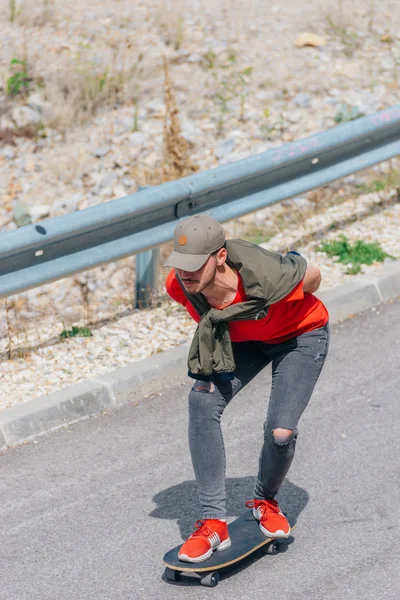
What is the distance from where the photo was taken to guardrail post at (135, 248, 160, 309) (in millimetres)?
7125

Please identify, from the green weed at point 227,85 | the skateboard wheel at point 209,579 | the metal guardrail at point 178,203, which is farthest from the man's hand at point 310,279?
the green weed at point 227,85

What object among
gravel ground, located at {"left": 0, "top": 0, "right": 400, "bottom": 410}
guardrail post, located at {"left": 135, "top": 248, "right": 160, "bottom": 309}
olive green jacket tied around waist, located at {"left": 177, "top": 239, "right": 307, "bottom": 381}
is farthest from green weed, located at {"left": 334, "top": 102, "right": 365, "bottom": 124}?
olive green jacket tied around waist, located at {"left": 177, "top": 239, "right": 307, "bottom": 381}

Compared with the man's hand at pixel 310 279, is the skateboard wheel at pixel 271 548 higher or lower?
lower

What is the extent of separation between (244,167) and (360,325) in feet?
4.74

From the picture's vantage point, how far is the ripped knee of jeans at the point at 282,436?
171 inches

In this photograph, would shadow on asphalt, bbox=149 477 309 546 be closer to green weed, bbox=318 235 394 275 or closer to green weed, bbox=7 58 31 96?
green weed, bbox=318 235 394 275

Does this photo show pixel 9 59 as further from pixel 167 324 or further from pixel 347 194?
pixel 167 324

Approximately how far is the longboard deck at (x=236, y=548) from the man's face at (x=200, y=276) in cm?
120

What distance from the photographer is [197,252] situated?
402 cm

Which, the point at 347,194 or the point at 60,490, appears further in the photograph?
the point at 347,194

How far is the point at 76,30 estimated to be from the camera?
41.4 feet

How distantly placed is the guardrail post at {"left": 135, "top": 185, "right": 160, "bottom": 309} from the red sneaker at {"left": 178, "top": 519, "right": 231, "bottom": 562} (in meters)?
2.97


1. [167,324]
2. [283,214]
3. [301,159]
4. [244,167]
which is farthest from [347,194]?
[167,324]

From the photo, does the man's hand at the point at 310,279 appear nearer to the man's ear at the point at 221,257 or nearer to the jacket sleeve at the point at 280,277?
the jacket sleeve at the point at 280,277
